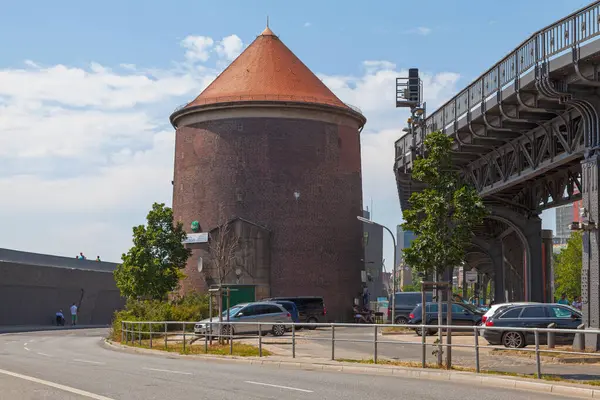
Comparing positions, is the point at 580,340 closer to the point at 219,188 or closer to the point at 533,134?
the point at 533,134

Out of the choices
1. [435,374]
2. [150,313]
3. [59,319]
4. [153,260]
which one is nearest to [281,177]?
[153,260]

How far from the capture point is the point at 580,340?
24422 millimetres

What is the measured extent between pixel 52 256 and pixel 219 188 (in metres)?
13.1

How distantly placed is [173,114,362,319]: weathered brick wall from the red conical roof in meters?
1.92

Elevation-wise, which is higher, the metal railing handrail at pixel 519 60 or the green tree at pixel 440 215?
the metal railing handrail at pixel 519 60

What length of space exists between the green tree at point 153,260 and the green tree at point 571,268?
51.7 m

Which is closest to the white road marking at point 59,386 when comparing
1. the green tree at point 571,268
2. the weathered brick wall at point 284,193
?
the weathered brick wall at point 284,193

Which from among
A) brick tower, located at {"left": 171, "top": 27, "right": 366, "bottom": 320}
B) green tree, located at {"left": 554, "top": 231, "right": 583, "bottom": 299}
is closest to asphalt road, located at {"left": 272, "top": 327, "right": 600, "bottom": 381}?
brick tower, located at {"left": 171, "top": 27, "right": 366, "bottom": 320}

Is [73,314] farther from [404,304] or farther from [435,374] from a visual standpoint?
[435,374]

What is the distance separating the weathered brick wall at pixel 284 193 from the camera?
214 ft

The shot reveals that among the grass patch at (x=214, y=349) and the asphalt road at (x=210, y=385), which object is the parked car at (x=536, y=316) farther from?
the asphalt road at (x=210, y=385)

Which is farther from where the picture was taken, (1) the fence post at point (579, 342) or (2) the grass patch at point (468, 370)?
(1) the fence post at point (579, 342)

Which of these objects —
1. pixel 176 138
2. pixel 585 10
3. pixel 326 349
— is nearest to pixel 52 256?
pixel 176 138

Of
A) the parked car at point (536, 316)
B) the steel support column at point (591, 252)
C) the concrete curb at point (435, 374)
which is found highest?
the steel support column at point (591, 252)
